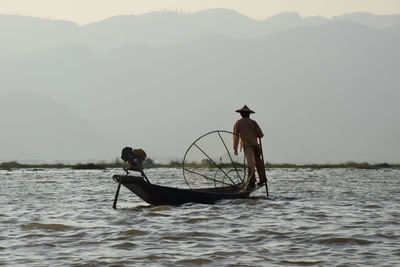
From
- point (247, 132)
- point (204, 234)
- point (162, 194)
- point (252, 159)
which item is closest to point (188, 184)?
point (162, 194)

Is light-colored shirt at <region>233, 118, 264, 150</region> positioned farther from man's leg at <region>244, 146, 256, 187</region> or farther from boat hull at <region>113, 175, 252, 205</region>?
boat hull at <region>113, 175, 252, 205</region>

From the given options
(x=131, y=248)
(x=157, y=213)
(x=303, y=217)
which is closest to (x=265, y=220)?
(x=303, y=217)

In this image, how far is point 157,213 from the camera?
508 inches

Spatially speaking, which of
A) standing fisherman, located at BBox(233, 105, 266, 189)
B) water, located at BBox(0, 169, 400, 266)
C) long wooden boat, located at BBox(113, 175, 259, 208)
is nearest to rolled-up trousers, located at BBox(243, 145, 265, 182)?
standing fisherman, located at BBox(233, 105, 266, 189)

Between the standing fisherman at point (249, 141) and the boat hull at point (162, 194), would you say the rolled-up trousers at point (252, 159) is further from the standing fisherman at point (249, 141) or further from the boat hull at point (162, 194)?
the boat hull at point (162, 194)

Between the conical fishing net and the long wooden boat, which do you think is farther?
the conical fishing net

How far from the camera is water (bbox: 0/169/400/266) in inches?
311

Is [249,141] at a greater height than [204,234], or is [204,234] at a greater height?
[249,141]

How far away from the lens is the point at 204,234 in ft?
32.7

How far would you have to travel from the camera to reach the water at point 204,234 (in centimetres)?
790

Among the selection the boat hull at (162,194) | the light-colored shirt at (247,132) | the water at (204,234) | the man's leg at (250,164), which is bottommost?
the water at (204,234)

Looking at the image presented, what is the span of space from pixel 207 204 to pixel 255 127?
9.68 ft

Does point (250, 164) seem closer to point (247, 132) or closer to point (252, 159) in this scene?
point (252, 159)

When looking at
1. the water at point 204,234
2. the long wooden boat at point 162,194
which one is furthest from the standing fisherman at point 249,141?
the long wooden boat at point 162,194
